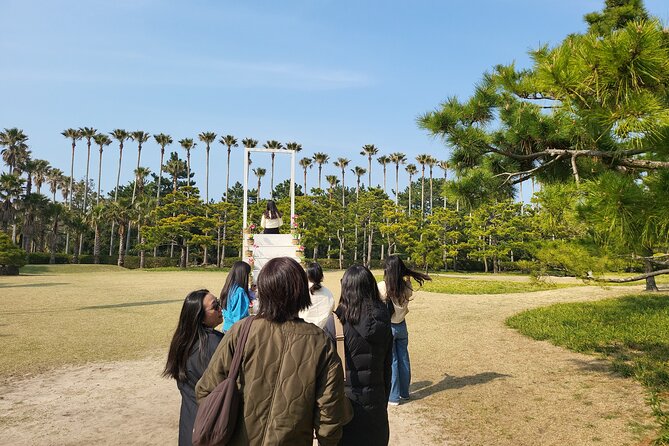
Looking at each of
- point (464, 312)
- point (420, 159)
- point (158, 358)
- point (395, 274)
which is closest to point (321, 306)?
point (395, 274)

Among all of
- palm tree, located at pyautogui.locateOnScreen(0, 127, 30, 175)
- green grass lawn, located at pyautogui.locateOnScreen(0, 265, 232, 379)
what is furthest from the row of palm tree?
green grass lawn, located at pyautogui.locateOnScreen(0, 265, 232, 379)

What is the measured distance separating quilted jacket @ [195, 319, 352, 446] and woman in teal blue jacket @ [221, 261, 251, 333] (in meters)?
1.95

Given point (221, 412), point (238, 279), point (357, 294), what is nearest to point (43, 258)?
point (238, 279)

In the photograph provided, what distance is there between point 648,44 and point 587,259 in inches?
120

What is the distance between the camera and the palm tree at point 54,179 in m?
58.2

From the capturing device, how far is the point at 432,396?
509 centimetres

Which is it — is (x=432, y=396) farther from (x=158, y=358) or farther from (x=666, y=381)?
(x=158, y=358)

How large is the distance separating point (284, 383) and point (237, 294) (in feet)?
6.82

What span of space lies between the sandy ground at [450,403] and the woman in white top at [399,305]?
0.71ft

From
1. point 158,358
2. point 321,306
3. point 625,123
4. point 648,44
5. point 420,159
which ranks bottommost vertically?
point 158,358

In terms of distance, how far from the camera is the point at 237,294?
3.78 meters

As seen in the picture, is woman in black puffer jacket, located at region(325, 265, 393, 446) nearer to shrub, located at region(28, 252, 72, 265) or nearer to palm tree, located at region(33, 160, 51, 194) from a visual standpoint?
shrub, located at region(28, 252, 72, 265)

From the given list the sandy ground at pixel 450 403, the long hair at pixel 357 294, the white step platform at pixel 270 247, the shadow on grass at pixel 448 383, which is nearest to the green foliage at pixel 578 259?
the sandy ground at pixel 450 403

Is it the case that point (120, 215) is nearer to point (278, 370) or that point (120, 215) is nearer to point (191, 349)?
point (191, 349)
